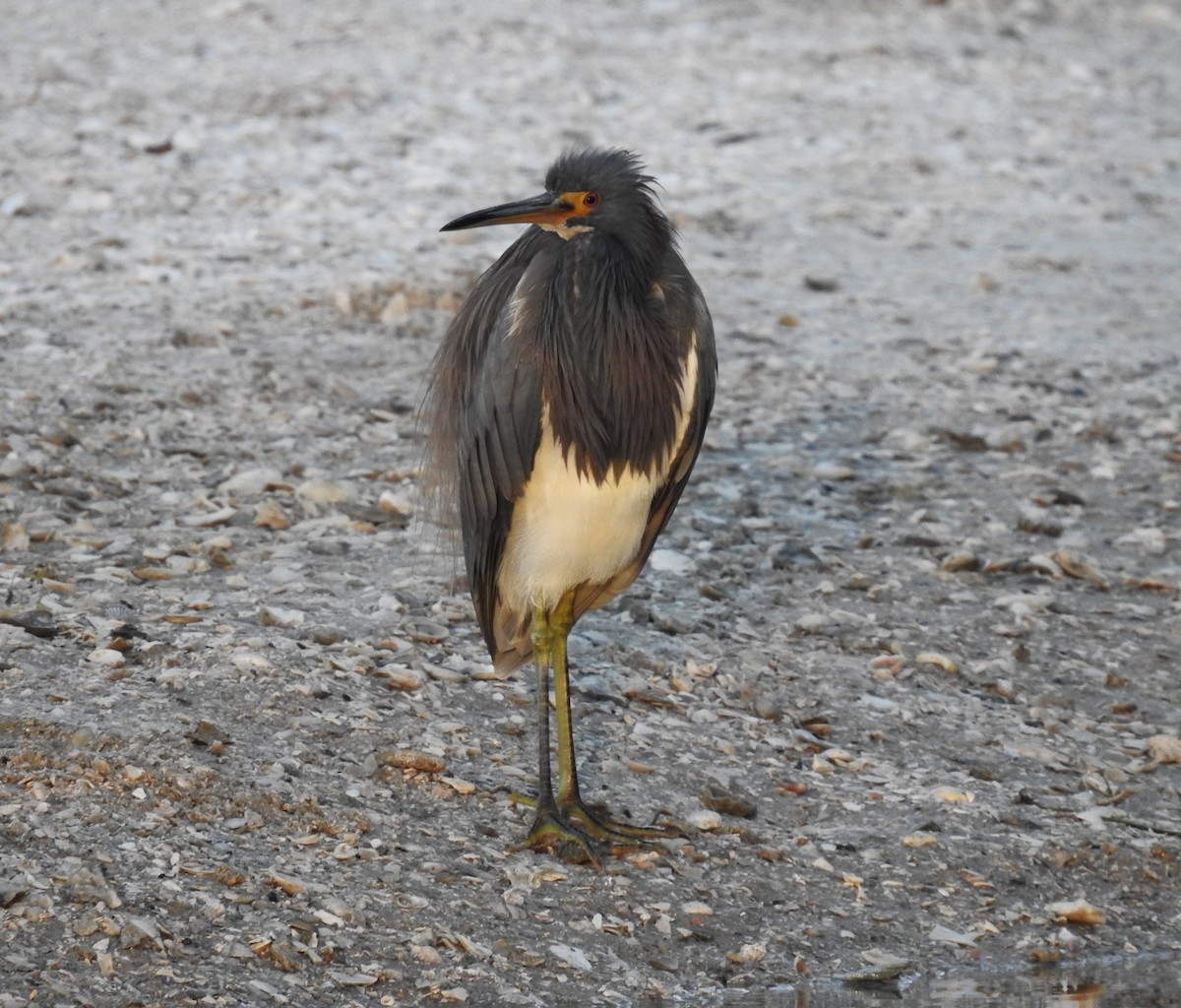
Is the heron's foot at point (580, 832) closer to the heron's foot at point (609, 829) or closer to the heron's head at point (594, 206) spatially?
the heron's foot at point (609, 829)

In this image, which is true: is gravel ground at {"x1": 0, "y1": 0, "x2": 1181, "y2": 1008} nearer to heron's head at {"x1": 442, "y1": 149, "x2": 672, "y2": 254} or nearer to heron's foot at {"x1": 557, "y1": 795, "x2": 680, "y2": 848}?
heron's foot at {"x1": 557, "y1": 795, "x2": 680, "y2": 848}

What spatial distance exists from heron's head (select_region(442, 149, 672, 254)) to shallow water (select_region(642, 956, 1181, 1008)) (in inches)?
A: 82.9

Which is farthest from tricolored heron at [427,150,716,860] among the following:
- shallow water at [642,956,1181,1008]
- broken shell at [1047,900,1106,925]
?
broken shell at [1047,900,1106,925]

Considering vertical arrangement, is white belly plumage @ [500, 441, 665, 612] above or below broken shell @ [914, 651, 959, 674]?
above

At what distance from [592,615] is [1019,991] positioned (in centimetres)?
223

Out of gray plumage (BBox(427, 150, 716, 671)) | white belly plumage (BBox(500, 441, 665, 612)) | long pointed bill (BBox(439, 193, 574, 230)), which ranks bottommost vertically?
white belly plumage (BBox(500, 441, 665, 612))

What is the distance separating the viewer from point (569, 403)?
454 cm

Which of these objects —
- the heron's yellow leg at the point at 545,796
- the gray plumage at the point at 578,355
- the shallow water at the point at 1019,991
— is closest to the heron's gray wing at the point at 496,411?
the gray plumage at the point at 578,355

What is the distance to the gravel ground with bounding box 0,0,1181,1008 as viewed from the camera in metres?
4.43

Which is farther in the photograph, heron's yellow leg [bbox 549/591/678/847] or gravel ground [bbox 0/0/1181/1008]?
heron's yellow leg [bbox 549/591/678/847]

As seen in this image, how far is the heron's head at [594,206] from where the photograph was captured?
4645mm

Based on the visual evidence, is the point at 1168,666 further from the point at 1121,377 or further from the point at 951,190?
the point at 951,190

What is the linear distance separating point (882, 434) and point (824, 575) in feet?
5.23

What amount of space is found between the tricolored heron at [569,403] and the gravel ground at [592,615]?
1.76 feet
